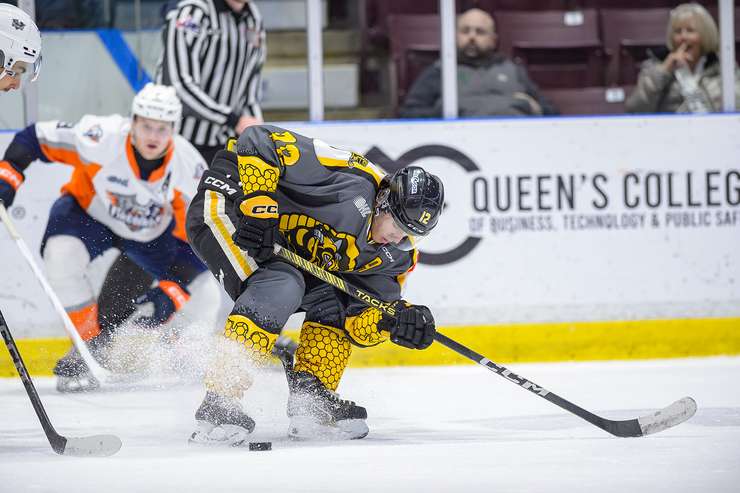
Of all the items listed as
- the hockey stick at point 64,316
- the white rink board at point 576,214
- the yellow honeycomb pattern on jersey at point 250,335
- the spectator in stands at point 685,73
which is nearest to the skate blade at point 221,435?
the yellow honeycomb pattern on jersey at point 250,335

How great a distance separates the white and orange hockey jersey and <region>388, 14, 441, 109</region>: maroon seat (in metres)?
0.99

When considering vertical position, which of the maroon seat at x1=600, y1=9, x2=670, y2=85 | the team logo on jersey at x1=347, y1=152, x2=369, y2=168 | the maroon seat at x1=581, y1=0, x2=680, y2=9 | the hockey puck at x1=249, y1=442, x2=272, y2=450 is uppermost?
the maroon seat at x1=581, y1=0, x2=680, y2=9

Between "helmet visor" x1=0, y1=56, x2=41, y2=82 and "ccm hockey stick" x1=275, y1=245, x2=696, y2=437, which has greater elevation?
"helmet visor" x1=0, y1=56, x2=41, y2=82

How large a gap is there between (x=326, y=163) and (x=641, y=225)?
2.09 meters

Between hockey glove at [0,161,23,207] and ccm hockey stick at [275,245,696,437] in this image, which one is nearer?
ccm hockey stick at [275,245,696,437]

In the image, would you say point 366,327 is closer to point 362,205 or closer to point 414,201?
point 362,205

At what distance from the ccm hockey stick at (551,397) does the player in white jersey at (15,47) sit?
33.7 inches

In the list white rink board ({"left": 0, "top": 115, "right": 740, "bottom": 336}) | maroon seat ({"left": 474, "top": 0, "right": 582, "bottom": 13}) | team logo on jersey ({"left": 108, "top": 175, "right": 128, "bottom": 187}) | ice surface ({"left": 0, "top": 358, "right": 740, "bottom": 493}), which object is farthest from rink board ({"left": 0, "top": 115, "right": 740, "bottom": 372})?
team logo on jersey ({"left": 108, "top": 175, "right": 128, "bottom": 187})

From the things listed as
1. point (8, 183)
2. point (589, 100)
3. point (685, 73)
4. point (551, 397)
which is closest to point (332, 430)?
point (551, 397)

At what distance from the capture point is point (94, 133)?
4848mm

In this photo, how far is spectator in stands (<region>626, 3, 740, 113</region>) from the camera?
546cm

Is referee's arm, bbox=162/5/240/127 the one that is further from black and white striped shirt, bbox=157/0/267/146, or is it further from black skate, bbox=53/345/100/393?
black skate, bbox=53/345/100/393

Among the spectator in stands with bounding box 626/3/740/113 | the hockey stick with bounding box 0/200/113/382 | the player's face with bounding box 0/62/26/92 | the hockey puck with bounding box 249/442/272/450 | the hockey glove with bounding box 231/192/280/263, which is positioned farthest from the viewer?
the spectator in stands with bounding box 626/3/740/113

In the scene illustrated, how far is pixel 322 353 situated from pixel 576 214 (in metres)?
1.94
